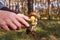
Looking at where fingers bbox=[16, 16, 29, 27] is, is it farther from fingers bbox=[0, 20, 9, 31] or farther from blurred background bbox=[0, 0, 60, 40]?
blurred background bbox=[0, 0, 60, 40]

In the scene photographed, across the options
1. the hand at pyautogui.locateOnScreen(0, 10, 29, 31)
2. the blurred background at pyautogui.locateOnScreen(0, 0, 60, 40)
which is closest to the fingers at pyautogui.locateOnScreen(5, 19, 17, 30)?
the hand at pyautogui.locateOnScreen(0, 10, 29, 31)

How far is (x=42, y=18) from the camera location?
337 inches

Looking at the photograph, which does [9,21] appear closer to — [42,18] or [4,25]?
[4,25]

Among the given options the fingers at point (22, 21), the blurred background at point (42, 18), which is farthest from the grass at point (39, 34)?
the fingers at point (22, 21)

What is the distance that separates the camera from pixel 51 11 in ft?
32.2

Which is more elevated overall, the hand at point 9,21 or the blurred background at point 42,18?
the hand at point 9,21

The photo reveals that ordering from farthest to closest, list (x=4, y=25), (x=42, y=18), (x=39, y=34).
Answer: (x=42, y=18)
(x=39, y=34)
(x=4, y=25)

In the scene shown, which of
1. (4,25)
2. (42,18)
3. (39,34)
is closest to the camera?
(4,25)

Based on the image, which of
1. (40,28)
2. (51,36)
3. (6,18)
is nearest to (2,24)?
(6,18)

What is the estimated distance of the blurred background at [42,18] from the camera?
16.6ft

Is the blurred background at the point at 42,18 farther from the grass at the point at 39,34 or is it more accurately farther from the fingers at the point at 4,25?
the fingers at the point at 4,25

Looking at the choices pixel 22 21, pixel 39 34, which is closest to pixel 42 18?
pixel 39 34

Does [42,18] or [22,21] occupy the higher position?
[22,21]

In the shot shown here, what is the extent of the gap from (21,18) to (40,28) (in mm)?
5197
